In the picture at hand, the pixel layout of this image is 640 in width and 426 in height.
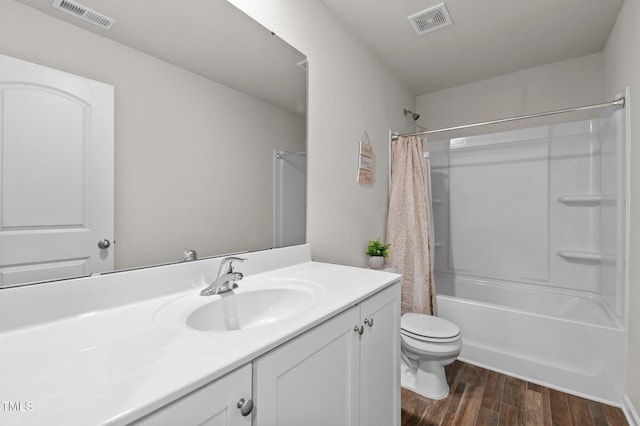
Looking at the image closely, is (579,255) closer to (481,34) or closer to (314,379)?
(481,34)

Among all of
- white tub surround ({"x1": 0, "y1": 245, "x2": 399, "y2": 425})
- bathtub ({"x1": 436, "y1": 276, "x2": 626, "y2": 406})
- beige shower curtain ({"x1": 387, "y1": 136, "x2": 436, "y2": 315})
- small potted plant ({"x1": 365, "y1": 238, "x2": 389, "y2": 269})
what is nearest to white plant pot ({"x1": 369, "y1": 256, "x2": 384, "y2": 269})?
small potted plant ({"x1": 365, "y1": 238, "x2": 389, "y2": 269})

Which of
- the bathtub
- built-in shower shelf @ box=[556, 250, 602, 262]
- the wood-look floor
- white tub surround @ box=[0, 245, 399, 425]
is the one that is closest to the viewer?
white tub surround @ box=[0, 245, 399, 425]

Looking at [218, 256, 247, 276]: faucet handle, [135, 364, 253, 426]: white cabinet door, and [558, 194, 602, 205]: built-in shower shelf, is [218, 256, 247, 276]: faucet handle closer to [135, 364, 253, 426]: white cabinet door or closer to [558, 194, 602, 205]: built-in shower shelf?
[135, 364, 253, 426]: white cabinet door

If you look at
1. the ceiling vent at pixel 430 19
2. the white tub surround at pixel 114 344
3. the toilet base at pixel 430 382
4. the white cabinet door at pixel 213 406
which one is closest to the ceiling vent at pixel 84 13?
the white tub surround at pixel 114 344

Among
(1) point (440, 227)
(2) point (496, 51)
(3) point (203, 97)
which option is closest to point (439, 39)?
(2) point (496, 51)

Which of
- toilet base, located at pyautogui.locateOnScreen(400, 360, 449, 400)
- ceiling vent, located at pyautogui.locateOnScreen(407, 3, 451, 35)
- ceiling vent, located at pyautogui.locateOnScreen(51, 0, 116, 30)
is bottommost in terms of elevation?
toilet base, located at pyautogui.locateOnScreen(400, 360, 449, 400)

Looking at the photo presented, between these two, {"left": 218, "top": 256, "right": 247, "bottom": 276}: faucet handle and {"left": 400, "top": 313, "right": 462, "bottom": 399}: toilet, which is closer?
{"left": 218, "top": 256, "right": 247, "bottom": 276}: faucet handle

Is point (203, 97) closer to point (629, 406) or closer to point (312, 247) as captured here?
point (312, 247)

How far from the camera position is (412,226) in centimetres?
235

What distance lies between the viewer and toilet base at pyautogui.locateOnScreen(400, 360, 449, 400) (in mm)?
1720

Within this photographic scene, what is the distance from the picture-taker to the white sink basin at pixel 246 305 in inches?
34.2

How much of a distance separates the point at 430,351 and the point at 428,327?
173 millimetres

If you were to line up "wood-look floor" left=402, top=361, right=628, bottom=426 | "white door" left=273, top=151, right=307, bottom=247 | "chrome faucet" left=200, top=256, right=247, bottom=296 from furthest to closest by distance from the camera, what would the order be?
"wood-look floor" left=402, top=361, right=628, bottom=426 < "white door" left=273, top=151, right=307, bottom=247 < "chrome faucet" left=200, top=256, right=247, bottom=296

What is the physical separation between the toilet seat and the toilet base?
0.18 meters
